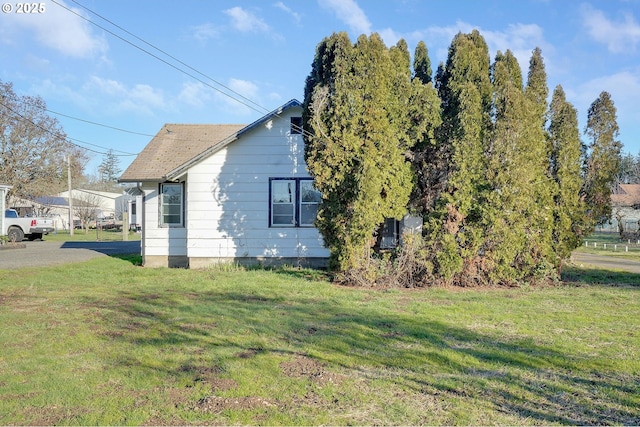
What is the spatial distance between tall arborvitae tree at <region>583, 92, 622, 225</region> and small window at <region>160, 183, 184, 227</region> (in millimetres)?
12082

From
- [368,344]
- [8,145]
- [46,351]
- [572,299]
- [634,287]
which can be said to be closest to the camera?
[46,351]

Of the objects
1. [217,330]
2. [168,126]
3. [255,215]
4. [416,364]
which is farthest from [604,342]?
[168,126]

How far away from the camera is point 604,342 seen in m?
6.12

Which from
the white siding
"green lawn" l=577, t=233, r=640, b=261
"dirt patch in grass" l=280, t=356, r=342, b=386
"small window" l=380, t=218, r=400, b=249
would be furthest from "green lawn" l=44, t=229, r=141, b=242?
"dirt patch in grass" l=280, t=356, r=342, b=386

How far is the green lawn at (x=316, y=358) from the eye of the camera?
13.1 feet

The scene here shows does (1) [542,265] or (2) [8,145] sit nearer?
(1) [542,265]

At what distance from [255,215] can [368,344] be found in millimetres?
8684

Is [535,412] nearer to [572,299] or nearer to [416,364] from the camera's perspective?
Result: [416,364]

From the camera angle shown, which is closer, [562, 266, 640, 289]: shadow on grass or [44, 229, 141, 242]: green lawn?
[562, 266, 640, 289]: shadow on grass

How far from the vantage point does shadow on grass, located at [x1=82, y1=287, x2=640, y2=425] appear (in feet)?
14.0

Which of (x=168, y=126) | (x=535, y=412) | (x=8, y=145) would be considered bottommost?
(x=535, y=412)

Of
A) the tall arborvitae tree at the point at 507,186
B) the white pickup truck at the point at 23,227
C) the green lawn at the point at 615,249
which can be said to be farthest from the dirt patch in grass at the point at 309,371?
the white pickup truck at the point at 23,227

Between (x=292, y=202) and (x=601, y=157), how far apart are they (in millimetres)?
9051

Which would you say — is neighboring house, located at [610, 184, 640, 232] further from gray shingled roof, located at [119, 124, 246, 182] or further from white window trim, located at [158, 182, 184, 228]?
white window trim, located at [158, 182, 184, 228]
